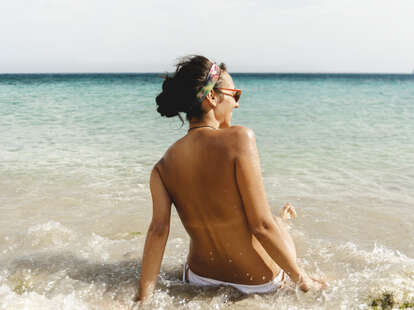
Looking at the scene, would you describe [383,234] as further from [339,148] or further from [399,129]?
[399,129]

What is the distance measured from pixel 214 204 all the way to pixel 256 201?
0.82 feet

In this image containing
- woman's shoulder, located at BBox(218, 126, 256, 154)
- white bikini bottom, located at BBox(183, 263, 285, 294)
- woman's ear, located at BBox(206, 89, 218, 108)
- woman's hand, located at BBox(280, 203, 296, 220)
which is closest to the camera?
woman's shoulder, located at BBox(218, 126, 256, 154)

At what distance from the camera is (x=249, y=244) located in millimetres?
2463

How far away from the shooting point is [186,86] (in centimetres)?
226

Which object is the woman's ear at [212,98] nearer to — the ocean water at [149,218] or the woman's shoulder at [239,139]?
the woman's shoulder at [239,139]

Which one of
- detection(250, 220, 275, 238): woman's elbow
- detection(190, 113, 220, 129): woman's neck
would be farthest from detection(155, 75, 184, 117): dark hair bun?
detection(250, 220, 275, 238): woman's elbow

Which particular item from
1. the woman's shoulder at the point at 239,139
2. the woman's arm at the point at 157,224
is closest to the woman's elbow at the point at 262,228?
the woman's shoulder at the point at 239,139

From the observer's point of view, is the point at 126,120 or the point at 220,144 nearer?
the point at 220,144

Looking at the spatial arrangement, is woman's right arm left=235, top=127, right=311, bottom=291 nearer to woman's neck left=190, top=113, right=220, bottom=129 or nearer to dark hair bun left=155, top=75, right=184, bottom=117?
woman's neck left=190, top=113, right=220, bottom=129

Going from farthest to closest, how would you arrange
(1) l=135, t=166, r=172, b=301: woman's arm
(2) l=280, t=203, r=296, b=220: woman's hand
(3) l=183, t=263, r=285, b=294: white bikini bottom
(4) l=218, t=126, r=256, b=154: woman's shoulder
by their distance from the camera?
(2) l=280, t=203, r=296, b=220: woman's hand, (3) l=183, t=263, r=285, b=294: white bikini bottom, (1) l=135, t=166, r=172, b=301: woman's arm, (4) l=218, t=126, r=256, b=154: woman's shoulder

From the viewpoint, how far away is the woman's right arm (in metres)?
2.20

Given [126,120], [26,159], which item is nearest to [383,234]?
[26,159]

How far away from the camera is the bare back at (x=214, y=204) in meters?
2.24

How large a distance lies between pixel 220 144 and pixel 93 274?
175 centimetres
